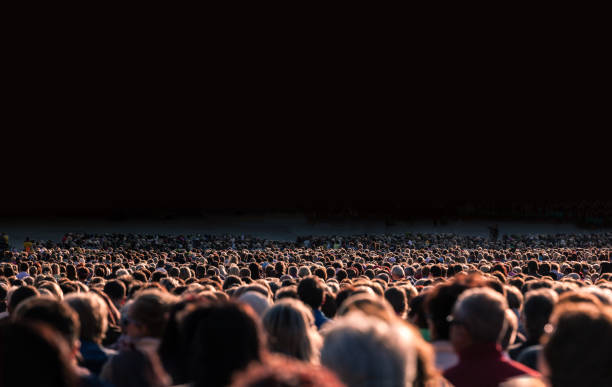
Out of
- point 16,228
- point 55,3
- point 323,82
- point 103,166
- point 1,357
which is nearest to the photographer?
point 1,357

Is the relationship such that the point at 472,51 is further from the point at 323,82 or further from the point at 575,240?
the point at 575,240

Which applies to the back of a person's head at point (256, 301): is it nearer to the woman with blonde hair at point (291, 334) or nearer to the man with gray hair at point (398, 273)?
the woman with blonde hair at point (291, 334)

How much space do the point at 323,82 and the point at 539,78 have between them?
65.2ft

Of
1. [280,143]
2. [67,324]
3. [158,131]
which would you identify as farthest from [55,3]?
[67,324]

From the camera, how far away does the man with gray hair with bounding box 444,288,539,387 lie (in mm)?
3715

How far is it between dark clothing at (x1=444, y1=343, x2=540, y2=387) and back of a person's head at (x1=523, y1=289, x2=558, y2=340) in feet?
3.21

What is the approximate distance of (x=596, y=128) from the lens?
6925cm

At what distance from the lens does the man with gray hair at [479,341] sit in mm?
3715

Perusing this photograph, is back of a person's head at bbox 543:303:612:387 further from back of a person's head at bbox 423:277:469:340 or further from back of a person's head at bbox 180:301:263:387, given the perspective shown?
back of a person's head at bbox 423:277:469:340

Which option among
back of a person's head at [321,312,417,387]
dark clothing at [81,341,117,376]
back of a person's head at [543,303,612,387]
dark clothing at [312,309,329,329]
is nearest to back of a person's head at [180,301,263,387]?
back of a person's head at [321,312,417,387]

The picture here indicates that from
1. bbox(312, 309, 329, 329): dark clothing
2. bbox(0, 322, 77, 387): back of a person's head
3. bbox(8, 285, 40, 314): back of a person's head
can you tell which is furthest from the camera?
bbox(312, 309, 329, 329): dark clothing

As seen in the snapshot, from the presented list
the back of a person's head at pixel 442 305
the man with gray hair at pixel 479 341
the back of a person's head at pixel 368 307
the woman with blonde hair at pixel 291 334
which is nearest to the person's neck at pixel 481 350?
the man with gray hair at pixel 479 341

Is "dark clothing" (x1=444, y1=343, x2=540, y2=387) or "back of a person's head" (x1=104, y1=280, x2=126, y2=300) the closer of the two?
"dark clothing" (x1=444, y1=343, x2=540, y2=387)

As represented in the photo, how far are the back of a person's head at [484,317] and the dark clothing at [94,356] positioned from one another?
2059mm
